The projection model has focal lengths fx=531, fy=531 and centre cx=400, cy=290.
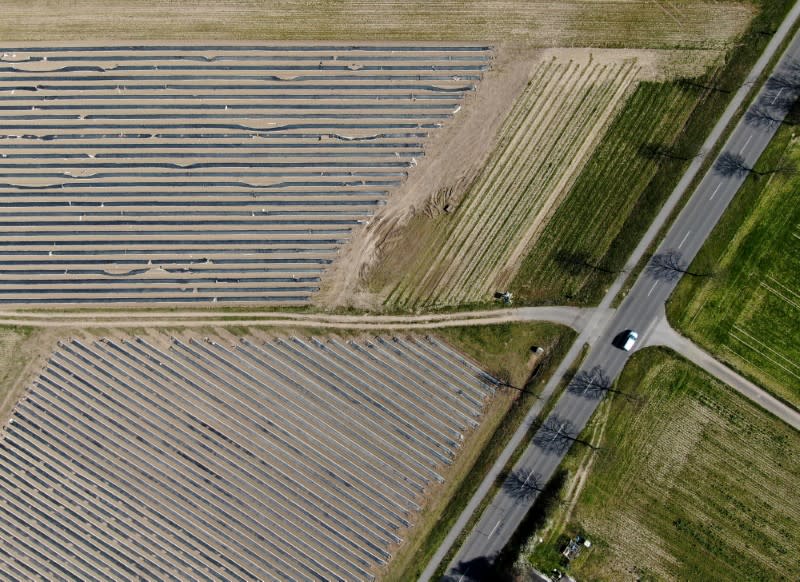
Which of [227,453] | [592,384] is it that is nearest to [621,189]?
[592,384]

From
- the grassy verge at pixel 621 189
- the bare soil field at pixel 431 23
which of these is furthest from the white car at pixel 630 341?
the bare soil field at pixel 431 23

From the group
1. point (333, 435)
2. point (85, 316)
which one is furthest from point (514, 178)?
point (85, 316)

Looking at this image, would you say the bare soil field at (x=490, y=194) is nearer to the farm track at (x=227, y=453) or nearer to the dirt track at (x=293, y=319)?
the dirt track at (x=293, y=319)

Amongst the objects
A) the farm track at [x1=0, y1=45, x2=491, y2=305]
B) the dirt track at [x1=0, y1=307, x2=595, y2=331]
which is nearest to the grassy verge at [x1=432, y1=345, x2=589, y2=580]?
the dirt track at [x1=0, y1=307, x2=595, y2=331]

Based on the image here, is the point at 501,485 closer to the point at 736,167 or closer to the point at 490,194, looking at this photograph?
the point at 490,194

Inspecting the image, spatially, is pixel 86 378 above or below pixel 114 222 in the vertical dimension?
below

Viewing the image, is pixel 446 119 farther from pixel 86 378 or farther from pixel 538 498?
pixel 86 378
